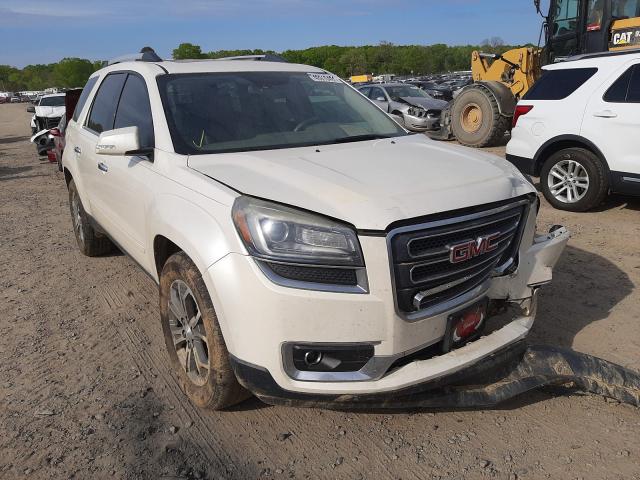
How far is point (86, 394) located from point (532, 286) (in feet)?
8.51

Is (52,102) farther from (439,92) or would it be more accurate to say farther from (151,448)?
(151,448)

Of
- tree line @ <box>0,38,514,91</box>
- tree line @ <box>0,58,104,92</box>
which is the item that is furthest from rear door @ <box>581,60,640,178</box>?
tree line @ <box>0,58,104,92</box>

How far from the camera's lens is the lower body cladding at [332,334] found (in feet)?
7.53

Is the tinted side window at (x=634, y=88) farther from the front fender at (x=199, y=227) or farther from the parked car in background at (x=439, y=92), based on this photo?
the parked car in background at (x=439, y=92)

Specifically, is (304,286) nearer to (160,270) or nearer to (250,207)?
(250,207)

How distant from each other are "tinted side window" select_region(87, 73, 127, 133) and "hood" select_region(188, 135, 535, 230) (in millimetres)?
1642

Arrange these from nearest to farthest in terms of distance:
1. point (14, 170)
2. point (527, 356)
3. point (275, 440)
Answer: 1. point (275, 440)
2. point (527, 356)
3. point (14, 170)

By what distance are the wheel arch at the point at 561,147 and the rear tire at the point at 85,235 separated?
5.24 m

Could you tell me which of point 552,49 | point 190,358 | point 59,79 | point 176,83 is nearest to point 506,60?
point 552,49

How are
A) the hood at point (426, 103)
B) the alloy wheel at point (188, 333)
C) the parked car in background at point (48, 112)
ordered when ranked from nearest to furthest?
1. the alloy wheel at point (188, 333)
2. the hood at point (426, 103)
3. the parked car in background at point (48, 112)

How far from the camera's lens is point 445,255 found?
8.02ft

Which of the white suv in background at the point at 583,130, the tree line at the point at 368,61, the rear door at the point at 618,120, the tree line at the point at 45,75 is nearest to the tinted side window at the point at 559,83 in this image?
the white suv in background at the point at 583,130

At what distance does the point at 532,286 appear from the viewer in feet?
9.71

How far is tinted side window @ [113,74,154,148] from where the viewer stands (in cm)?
343
